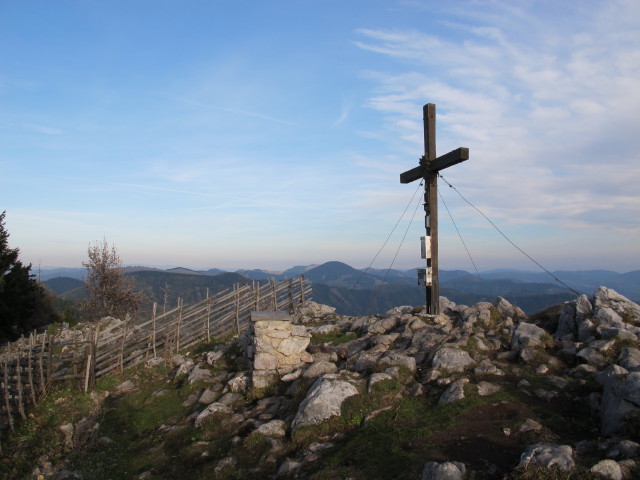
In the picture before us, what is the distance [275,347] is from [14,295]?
21171mm

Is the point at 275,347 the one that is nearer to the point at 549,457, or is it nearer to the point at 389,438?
the point at 389,438

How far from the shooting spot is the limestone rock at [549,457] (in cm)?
446

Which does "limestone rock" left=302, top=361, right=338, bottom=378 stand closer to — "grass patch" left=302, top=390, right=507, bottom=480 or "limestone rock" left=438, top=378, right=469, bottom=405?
"grass patch" left=302, top=390, right=507, bottom=480

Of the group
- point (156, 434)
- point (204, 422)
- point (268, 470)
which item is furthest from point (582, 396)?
point (156, 434)

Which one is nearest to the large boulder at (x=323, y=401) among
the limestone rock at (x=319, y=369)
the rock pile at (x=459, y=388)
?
the rock pile at (x=459, y=388)

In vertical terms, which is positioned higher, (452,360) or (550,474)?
(452,360)

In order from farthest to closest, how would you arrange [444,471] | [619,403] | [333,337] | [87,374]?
[333,337], [87,374], [619,403], [444,471]

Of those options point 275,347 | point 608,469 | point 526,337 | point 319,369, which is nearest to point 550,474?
point 608,469

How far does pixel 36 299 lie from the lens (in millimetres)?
26484

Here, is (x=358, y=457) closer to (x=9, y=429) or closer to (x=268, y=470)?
(x=268, y=470)

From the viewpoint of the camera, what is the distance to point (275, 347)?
988 centimetres

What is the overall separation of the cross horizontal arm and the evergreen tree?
2168 centimetres

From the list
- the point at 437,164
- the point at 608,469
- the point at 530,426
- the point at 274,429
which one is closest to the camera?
the point at 608,469

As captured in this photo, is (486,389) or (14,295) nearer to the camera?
(486,389)
